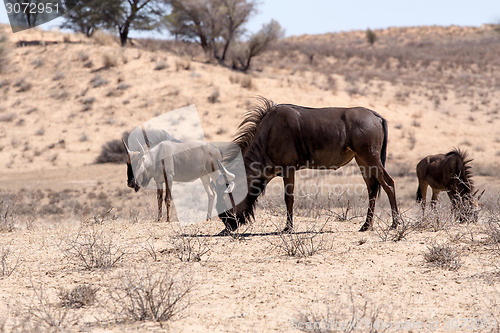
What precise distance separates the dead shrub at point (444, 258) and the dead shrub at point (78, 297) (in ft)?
12.2

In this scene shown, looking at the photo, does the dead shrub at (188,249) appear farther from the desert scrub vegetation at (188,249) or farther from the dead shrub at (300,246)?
the dead shrub at (300,246)

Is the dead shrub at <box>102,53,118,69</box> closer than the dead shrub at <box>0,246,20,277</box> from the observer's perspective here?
No

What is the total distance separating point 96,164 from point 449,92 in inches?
988

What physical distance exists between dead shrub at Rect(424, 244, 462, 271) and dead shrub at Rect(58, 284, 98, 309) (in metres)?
3.73

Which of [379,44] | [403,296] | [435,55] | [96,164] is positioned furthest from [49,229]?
[379,44]

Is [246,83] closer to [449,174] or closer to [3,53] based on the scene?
[3,53]

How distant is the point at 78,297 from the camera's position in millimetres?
5047

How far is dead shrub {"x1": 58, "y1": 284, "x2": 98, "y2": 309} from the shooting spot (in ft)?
16.4

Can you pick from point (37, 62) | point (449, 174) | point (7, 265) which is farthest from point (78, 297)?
point (37, 62)

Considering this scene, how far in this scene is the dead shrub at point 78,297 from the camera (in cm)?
499

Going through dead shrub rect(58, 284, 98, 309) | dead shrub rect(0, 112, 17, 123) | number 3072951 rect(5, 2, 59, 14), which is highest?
number 3072951 rect(5, 2, 59, 14)

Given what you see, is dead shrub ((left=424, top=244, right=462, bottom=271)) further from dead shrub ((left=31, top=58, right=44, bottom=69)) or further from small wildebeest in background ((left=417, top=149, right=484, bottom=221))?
dead shrub ((left=31, top=58, right=44, bottom=69))

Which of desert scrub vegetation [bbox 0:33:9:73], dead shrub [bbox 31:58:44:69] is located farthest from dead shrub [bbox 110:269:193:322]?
dead shrub [bbox 31:58:44:69]

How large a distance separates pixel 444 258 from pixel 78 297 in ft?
13.1
